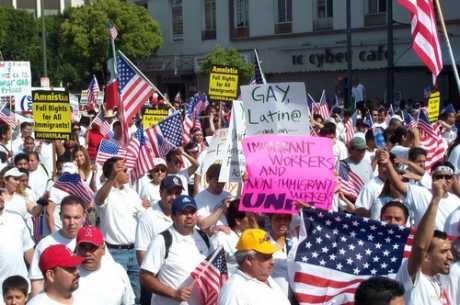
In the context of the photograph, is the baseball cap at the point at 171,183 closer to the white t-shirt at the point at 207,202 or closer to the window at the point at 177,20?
the white t-shirt at the point at 207,202

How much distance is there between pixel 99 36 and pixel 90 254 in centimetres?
4251

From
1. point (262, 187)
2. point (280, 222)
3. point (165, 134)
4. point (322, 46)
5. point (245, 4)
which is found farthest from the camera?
point (245, 4)

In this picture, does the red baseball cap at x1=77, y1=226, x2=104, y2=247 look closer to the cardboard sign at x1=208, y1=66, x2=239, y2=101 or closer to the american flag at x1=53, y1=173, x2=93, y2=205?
the american flag at x1=53, y1=173, x2=93, y2=205

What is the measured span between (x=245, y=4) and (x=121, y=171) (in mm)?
39163

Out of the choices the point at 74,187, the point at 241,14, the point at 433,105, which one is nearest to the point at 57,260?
the point at 74,187

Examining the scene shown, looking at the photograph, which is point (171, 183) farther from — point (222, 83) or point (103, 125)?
point (222, 83)

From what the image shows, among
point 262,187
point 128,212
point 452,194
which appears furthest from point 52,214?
point 452,194

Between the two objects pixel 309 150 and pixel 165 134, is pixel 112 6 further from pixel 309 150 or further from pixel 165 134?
pixel 309 150

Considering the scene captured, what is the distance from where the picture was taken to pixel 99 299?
6.63 metres

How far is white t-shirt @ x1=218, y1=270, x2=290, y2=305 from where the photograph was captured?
6.09m

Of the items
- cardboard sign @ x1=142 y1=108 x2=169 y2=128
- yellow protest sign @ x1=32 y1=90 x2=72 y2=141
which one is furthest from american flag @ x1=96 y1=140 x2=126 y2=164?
cardboard sign @ x1=142 y1=108 x2=169 y2=128

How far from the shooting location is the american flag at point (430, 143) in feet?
40.2

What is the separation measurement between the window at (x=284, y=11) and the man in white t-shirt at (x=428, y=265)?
3987cm

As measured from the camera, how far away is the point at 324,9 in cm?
4391
